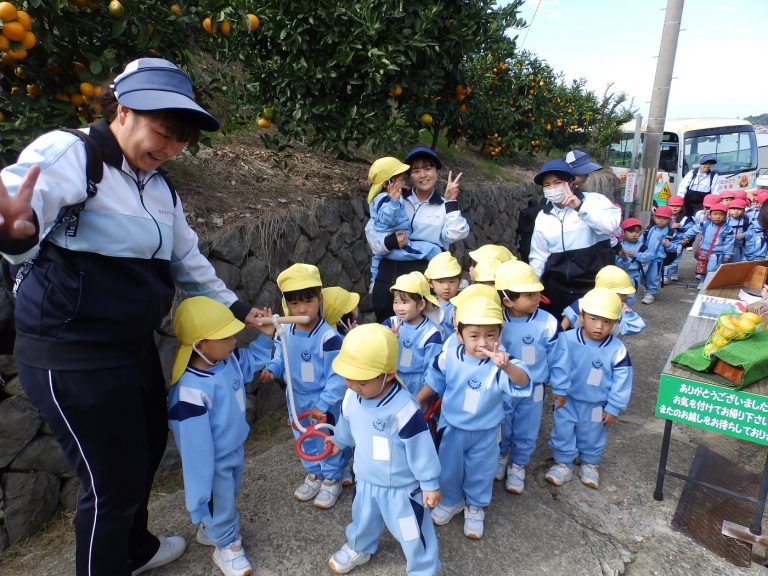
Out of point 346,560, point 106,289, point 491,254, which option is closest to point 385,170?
point 491,254

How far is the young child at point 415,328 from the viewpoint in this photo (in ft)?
9.80

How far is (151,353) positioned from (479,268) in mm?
2318

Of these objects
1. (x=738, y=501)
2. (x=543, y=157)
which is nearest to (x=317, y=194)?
(x=738, y=501)

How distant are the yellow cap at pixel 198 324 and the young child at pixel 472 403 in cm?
112

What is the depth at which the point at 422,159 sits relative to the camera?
3521 mm

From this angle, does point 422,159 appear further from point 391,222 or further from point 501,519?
point 501,519

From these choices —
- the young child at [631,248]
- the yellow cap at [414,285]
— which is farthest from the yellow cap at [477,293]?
the young child at [631,248]

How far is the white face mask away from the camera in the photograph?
3572 millimetres

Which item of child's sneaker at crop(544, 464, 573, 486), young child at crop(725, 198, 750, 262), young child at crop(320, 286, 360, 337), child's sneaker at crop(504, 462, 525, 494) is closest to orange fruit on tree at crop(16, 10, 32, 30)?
young child at crop(320, 286, 360, 337)

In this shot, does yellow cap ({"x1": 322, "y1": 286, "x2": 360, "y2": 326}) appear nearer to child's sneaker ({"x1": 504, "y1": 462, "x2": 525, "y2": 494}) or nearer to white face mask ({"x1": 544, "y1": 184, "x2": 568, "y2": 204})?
child's sneaker ({"x1": 504, "y1": 462, "x2": 525, "y2": 494})

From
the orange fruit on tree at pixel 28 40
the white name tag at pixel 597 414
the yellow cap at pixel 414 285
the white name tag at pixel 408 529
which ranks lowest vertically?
the white name tag at pixel 408 529

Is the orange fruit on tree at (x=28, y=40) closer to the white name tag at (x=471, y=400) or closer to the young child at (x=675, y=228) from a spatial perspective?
the white name tag at (x=471, y=400)

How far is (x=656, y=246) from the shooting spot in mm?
7148

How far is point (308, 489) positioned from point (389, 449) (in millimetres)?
1028
